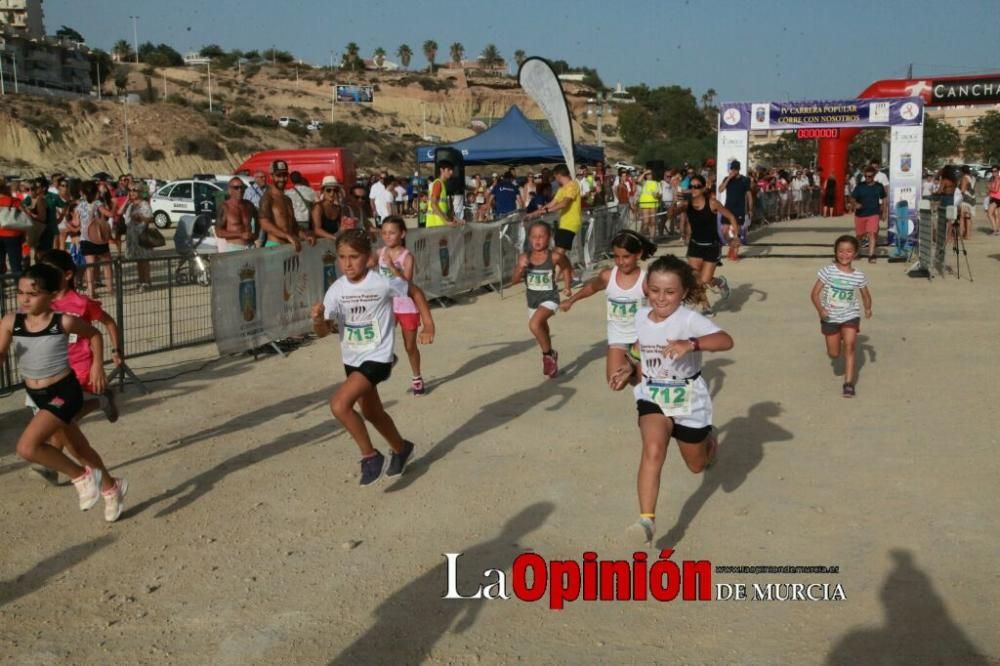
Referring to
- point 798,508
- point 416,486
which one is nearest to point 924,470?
point 798,508

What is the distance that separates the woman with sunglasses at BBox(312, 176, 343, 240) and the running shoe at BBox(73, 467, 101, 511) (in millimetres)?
6686

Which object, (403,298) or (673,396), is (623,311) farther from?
(403,298)

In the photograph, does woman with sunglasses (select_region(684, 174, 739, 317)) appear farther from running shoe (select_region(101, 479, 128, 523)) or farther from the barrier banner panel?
running shoe (select_region(101, 479, 128, 523))

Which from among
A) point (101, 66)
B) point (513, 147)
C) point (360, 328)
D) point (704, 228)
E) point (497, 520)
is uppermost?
point (101, 66)

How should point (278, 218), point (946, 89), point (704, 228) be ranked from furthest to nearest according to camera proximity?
point (946, 89) < point (704, 228) < point (278, 218)

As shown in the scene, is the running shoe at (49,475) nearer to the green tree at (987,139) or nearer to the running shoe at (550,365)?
the running shoe at (550,365)

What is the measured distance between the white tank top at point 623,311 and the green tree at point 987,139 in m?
74.3

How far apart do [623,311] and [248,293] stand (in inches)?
188

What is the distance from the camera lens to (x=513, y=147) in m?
28.6

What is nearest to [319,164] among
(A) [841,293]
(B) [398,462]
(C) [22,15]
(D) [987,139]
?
(A) [841,293]

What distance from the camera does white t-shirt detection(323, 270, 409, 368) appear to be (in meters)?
6.14

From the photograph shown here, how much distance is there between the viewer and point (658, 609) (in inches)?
179

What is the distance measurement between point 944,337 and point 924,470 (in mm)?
5095

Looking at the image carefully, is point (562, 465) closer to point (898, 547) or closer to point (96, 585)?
point (898, 547)
